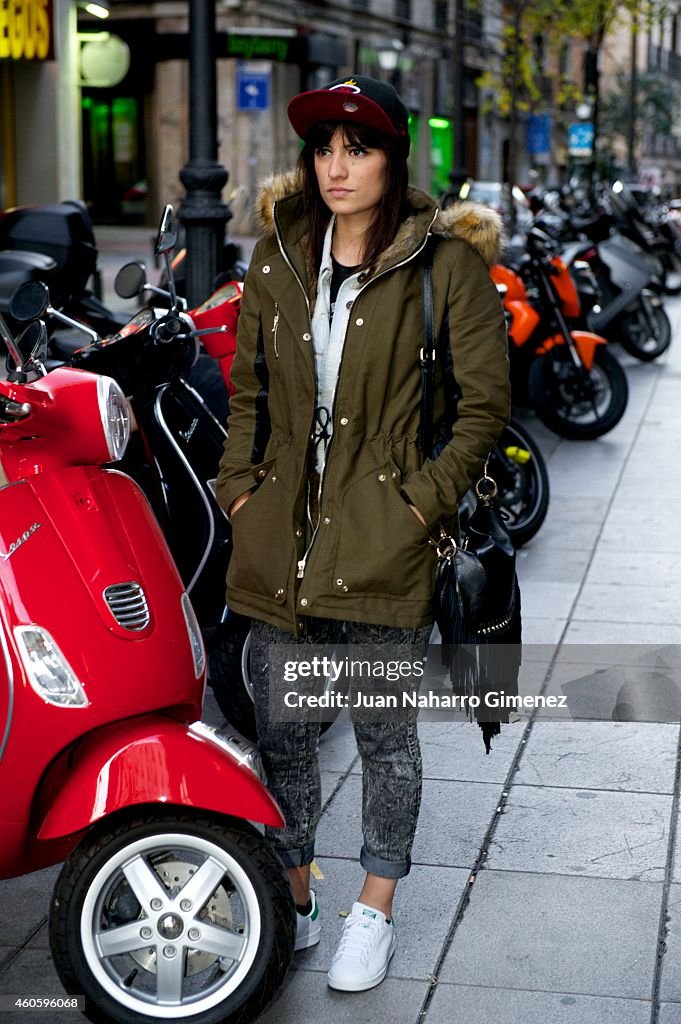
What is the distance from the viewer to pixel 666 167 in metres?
67.0

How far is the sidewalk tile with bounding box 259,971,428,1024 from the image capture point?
282 centimetres

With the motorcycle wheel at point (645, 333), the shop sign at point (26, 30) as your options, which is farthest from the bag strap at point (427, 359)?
the shop sign at point (26, 30)

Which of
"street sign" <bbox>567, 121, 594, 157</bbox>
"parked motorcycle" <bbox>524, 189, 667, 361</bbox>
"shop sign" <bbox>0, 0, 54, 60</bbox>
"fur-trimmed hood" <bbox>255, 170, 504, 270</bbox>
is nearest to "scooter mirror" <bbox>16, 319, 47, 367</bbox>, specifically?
"fur-trimmed hood" <bbox>255, 170, 504, 270</bbox>

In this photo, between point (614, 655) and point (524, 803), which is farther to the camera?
point (614, 655)

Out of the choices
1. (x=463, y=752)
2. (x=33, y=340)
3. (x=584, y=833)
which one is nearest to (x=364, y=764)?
(x=584, y=833)

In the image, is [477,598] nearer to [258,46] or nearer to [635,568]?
[635,568]

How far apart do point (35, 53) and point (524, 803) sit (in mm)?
11657

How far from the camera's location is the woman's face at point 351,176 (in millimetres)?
2791

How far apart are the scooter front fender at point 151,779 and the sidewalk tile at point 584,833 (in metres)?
1.04

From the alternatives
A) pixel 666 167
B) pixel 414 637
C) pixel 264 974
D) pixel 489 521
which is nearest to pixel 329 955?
pixel 264 974

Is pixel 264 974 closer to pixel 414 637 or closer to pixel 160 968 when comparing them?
pixel 160 968

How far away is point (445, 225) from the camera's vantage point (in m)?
2.88

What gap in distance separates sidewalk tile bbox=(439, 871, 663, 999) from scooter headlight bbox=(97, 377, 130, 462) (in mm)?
1221

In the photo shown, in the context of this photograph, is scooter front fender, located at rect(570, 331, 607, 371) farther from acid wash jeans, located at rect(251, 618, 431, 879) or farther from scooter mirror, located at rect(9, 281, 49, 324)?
acid wash jeans, located at rect(251, 618, 431, 879)
